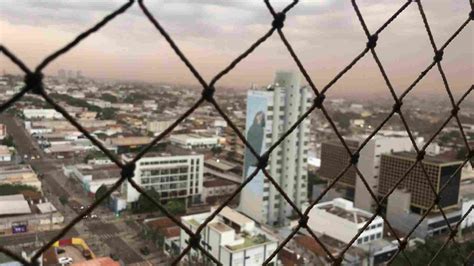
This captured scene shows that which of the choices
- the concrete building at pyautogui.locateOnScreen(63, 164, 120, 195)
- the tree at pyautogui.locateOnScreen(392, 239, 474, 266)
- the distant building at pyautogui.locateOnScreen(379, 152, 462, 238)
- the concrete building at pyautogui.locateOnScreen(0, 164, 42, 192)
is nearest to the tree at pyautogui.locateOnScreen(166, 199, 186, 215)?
the concrete building at pyautogui.locateOnScreen(63, 164, 120, 195)

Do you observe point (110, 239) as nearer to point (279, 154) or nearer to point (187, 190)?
point (187, 190)

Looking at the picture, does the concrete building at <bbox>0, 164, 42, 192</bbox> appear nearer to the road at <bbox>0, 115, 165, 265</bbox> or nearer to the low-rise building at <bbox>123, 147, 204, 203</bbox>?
the road at <bbox>0, 115, 165, 265</bbox>

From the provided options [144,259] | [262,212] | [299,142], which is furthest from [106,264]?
[299,142]

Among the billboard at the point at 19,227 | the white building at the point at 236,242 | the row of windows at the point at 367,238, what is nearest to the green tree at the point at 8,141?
the billboard at the point at 19,227

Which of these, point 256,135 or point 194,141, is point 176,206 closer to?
point 256,135

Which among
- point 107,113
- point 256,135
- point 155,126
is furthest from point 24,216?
A: point 155,126

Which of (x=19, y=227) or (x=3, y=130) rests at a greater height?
(x=3, y=130)
